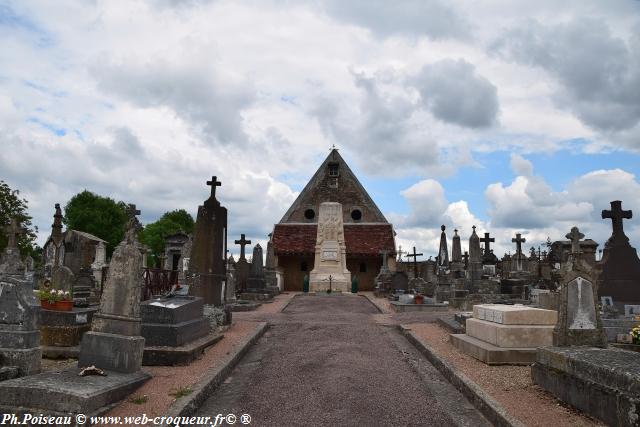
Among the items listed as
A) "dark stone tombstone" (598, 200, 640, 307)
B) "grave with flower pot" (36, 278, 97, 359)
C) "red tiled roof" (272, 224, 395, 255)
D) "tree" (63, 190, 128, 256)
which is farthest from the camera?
"tree" (63, 190, 128, 256)

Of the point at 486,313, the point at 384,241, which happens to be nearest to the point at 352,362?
the point at 486,313

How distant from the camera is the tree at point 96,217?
4956cm

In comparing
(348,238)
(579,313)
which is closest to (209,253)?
(579,313)

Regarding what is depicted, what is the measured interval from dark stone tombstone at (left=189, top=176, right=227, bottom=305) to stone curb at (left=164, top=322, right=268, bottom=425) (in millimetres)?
2897

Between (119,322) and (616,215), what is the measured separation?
12.6 m

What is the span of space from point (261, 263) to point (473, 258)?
34.1 feet

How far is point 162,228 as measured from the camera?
2288 inches

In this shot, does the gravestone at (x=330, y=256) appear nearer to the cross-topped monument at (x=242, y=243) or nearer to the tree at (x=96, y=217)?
the cross-topped monument at (x=242, y=243)

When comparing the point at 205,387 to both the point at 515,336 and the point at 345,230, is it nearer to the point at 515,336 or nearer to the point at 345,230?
the point at 515,336

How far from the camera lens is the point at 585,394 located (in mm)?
5371

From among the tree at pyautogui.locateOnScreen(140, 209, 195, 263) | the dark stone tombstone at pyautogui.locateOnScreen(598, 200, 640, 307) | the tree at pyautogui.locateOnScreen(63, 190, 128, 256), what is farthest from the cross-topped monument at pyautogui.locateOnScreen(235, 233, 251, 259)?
the tree at pyautogui.locateOnScreen(140, 209, 195, 263)

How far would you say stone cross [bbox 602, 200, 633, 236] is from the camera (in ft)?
43.4

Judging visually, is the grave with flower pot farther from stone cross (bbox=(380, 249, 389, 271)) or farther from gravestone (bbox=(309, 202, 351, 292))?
stone cross (bbox=(380, 249, 389, 271))

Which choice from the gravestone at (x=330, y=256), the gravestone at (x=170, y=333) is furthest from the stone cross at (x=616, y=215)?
the gravestone at (x=330, y=256)
